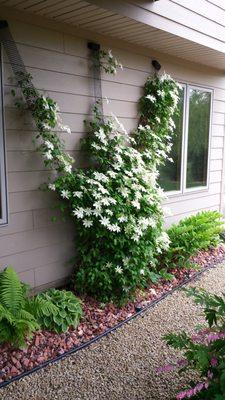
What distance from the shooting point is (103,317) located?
3191 mm

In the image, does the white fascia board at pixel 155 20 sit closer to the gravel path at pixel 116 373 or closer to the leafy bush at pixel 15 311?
the leafy bush at pixel 15 311

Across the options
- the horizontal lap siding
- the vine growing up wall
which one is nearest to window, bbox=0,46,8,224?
the horizontal lap siding

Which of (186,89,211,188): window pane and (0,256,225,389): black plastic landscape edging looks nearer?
(0,256,225,389): black plastic landscape edging

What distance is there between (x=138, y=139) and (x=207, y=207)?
2382mm

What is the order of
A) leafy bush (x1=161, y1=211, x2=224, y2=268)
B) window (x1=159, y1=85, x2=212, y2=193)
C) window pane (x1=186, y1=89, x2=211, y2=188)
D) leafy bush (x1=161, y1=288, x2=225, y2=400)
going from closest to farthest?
leafy bush (x1=161, y1=288, x2=225, y2=400) → leafy bush (x1=161, y1=211, x2=224, y2=268) → window (x1=159, y1=85, x2=212, y2=193) → window pane (x1=186, y1=89, x2=211, y2=188)

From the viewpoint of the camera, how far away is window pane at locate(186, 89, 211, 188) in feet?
17.2

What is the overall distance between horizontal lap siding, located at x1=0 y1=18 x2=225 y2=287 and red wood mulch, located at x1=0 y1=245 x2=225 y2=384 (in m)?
0.61

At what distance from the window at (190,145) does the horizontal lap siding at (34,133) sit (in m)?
1.14

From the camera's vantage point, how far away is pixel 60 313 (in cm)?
291

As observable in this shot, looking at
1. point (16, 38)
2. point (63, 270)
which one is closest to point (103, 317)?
point (63, 270)

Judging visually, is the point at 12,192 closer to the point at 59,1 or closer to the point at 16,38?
the point at 16,38

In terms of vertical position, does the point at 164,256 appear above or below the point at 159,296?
above

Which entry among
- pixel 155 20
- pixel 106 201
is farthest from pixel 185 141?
pixel 106 201

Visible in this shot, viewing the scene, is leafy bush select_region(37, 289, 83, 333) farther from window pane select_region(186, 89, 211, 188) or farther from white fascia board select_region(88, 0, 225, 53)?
window pane select_region(186, 89, 211, 188)
